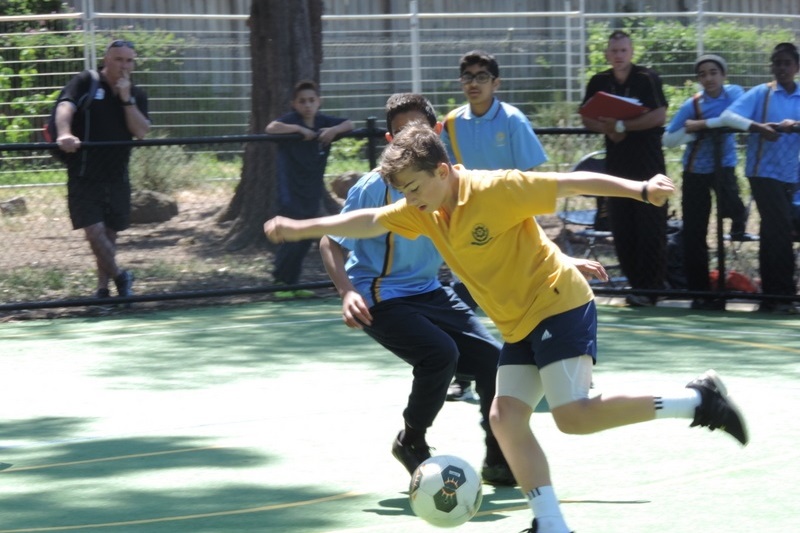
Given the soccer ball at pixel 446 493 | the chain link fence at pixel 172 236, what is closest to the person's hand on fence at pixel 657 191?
the soccer ball at pixel 446 493

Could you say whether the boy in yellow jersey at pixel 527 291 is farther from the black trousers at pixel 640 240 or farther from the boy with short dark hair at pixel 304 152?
the boy with short dark hair at pixel 304 152

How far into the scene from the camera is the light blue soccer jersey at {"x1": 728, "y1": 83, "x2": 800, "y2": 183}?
1016cm

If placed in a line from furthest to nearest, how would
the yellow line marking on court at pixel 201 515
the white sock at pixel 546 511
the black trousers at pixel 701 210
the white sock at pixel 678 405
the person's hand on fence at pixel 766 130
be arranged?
the black trousers at pixel 701 210
the person's hand on fence at pixel 766 130
the yellow line marking on court at pixel 201 515
the white sock at pixel 678 405
the white sock at pixel 546 511

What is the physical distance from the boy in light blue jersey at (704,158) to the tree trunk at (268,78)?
15.7 feet

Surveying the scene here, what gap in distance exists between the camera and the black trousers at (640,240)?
10531 millimetres

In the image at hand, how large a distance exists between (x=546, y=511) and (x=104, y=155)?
714cm

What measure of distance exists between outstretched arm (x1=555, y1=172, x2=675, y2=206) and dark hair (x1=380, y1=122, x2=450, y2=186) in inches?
18.0

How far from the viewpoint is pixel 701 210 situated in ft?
34.5

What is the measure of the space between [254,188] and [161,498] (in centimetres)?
867

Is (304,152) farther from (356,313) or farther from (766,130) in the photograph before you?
(356,313)

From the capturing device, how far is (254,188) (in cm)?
1419

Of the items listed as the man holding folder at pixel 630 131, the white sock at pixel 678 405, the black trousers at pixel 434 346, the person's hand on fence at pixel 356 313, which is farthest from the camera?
the man holding folder at pixel 630 131

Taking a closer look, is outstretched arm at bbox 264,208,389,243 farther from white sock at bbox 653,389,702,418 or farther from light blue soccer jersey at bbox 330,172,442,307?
white sock at bbox 653,389,702,418

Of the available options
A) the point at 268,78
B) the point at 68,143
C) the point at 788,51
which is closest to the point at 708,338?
the point at 788,51
